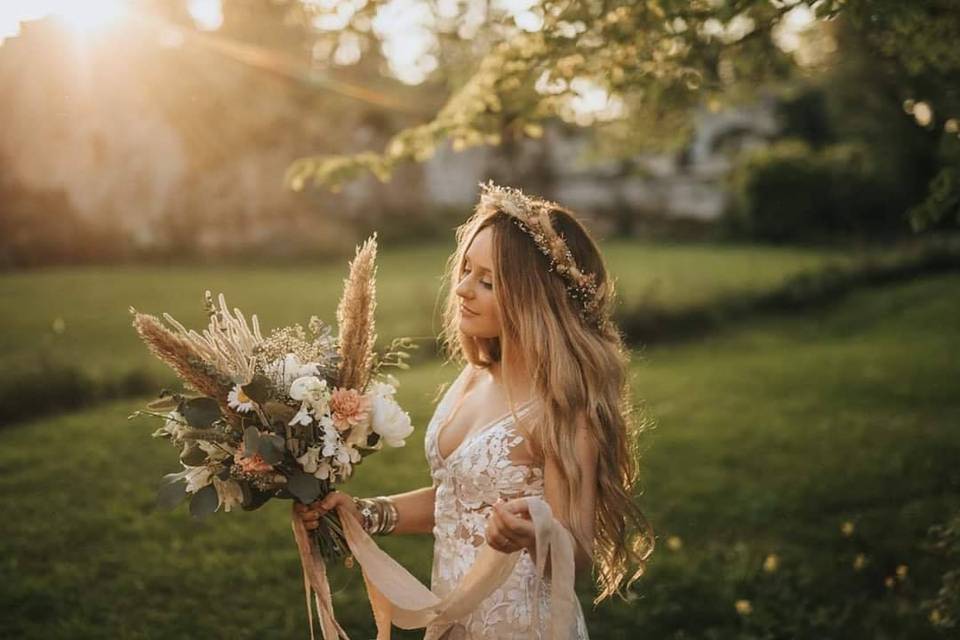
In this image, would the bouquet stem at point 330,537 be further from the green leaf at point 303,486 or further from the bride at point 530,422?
the green leaf at point 303,486

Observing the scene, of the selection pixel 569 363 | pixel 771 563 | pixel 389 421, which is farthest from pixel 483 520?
pixel 771 563

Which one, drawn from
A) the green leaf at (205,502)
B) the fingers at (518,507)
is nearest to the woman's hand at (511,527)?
the fingers at (518,507)

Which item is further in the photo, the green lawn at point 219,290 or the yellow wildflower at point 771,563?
the green lawn at point 219,290

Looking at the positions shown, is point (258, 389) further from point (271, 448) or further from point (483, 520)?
point (483, 520)

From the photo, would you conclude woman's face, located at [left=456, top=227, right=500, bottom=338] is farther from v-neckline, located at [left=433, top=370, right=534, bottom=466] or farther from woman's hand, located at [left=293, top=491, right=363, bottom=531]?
woman's hand, located at [left=293, top=491, right=363, bottom=531]

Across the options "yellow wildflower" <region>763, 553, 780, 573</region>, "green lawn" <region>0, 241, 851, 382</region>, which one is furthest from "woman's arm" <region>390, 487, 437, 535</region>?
"green lawn" <region>0, 241, 851, 382</region>

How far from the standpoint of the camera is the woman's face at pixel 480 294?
2.86 meters

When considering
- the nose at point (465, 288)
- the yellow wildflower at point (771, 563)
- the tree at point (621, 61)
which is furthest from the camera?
the yellow wildflower at point (771, 563)

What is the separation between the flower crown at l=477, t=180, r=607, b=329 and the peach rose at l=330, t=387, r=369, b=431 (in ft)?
2.35

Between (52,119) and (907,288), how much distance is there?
14.0 metres

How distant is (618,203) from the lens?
27.8 metres

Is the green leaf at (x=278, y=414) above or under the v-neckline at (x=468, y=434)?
above

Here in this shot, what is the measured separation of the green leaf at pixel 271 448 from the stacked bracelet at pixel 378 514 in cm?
52

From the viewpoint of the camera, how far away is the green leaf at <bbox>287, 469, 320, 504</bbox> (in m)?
2.60
